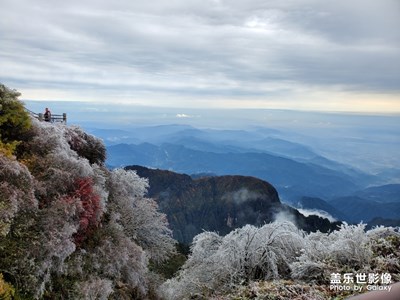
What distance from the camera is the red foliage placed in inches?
574

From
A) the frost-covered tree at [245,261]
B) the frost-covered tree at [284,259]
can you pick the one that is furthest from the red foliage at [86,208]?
the frost-covered tree at [284,259]

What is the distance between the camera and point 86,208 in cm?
1496

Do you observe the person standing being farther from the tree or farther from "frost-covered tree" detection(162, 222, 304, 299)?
"frost-covered tree" detection(162, 222, 304, 299)

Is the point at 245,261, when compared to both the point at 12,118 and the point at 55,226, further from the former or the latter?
the point at 12,118

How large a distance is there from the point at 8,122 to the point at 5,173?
5164 mm

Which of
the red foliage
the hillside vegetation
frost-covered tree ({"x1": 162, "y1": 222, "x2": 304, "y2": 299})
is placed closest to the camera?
the hillside vegetation

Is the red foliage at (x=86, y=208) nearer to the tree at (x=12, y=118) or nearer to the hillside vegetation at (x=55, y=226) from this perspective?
the hillside vegetation at (x=55, y=226)

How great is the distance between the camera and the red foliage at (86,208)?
14586 millimetres

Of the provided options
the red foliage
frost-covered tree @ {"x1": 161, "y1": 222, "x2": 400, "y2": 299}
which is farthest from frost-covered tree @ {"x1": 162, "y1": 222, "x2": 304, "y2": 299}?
the red foliage

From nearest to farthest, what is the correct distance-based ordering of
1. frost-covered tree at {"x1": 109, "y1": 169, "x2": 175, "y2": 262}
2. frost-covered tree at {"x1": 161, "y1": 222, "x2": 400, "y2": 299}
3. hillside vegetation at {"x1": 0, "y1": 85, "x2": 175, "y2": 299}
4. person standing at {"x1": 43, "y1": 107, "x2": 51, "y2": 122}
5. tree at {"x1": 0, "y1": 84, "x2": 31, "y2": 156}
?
hillside vegetation at {"x1": 0, "y1": 85, "x2": 175, "y2": 299}, frost-covered tree at {"x1": 161, "y1": 222, "x2": 400, "y2": 299}, tree at {"x1": 0, "y1": 84, "x2": 31, "y2": 156}, frost-covered tree at {"x1": 109, "y1": 169, "x2": 175, "y2": 262}, person standing at {"x1": 43, "y1": 107, "x2": 51, "y2": 122}

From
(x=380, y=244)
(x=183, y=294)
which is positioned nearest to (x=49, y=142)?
(x=183, y=294)

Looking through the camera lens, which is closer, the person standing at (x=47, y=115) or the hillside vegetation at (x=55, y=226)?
the hillside vegetation at (x=55, y=226)

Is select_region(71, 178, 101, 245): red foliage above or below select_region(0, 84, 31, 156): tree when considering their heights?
below

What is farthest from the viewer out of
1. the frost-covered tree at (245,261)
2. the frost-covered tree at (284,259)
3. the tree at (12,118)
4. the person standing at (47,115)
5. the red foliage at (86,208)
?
the person standing at (47,115)
